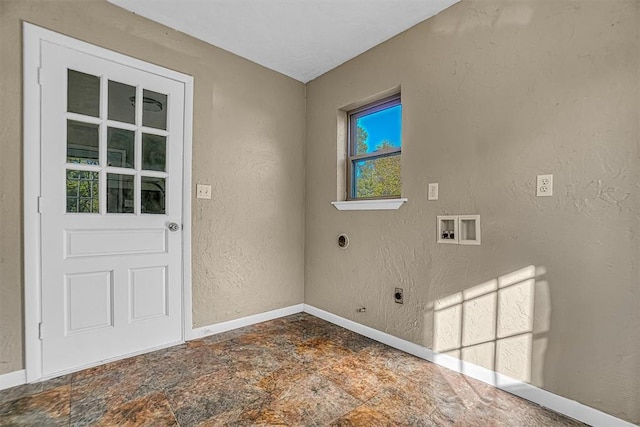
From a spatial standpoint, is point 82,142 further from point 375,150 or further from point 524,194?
point 524,194

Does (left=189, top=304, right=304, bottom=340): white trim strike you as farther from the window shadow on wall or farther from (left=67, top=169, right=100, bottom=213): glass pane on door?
the window shadow on wall

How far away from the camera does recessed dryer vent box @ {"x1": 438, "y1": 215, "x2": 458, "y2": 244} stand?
2.02 m

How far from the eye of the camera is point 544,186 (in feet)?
5.41

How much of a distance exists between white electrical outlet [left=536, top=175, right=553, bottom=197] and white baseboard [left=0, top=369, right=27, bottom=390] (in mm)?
3223

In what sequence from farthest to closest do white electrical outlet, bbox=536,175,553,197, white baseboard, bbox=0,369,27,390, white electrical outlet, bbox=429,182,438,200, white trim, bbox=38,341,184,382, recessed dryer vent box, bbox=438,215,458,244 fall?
white electrical outlet, bbox=429,182,438,200, recessed dryer vent box, bbox=438,215,458,244, white trim, bbox=38,341,184,382, white baseboard, bbox=0,369,27,390, white electrical outlet, bbox=536,175,553,197

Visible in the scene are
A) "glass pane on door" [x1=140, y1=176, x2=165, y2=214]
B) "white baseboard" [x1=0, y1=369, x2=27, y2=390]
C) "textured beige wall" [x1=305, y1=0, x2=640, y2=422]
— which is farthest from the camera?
"glass pane on door" [x1=140, y1=176, x2=165, y2=214]

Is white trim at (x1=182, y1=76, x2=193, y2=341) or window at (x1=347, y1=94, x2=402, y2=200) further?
window at (x1=347, y1=94, x2=402, y2=200)

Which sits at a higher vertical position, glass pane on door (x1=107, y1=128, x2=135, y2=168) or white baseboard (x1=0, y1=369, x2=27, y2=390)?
glass pane on door (x1=107, y1=128, x2=135, y2=168)

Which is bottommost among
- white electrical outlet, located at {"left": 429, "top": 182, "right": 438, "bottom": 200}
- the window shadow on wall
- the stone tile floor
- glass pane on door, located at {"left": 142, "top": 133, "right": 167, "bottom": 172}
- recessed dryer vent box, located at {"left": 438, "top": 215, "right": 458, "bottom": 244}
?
the stone tile floor

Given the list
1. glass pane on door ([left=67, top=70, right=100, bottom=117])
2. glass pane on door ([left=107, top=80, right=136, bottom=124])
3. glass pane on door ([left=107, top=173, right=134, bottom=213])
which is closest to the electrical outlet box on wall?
glass pane on door ([left=107, top=173, right=134, bottom=213])

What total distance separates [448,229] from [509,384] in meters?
0.98

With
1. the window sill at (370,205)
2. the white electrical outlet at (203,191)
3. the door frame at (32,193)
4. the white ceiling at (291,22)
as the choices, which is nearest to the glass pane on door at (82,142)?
the door frame at (32,193)

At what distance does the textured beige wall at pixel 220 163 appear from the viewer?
177 centimetres

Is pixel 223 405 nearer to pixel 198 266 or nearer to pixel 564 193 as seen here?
pixel 198 266
